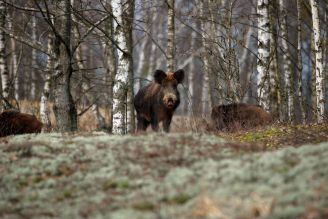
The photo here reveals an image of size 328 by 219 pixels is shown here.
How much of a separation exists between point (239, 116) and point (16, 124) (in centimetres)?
618

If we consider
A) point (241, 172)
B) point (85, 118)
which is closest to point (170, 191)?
point (241, 172)

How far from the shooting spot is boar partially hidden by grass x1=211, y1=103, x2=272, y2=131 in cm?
1600

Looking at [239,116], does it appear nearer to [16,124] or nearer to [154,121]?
[154,121]

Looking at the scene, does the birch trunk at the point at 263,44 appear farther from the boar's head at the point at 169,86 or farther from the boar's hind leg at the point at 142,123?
the boar's hind leg at the point at 142,123

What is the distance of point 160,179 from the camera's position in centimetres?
748

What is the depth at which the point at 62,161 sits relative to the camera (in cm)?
862

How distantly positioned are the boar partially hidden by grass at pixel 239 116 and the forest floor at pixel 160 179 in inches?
252

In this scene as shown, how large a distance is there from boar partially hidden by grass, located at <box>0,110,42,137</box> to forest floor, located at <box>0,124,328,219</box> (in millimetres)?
4900

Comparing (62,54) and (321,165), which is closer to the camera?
(321,165)

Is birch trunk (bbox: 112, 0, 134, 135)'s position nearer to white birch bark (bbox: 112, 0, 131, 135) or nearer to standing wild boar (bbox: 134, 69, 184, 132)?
white birch bark (bbox: 112, 0, 131, 135)

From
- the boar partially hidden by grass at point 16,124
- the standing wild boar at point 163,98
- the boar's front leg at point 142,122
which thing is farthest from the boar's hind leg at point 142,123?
the boar partially hidden by grass at point 16,124

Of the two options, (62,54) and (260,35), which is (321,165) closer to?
(62,54)

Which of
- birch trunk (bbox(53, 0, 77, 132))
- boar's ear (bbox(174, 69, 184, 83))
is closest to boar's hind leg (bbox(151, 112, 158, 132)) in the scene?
boar's ear (bbox(174, 69, 184, 83))

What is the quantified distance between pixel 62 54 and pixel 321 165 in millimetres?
8643
